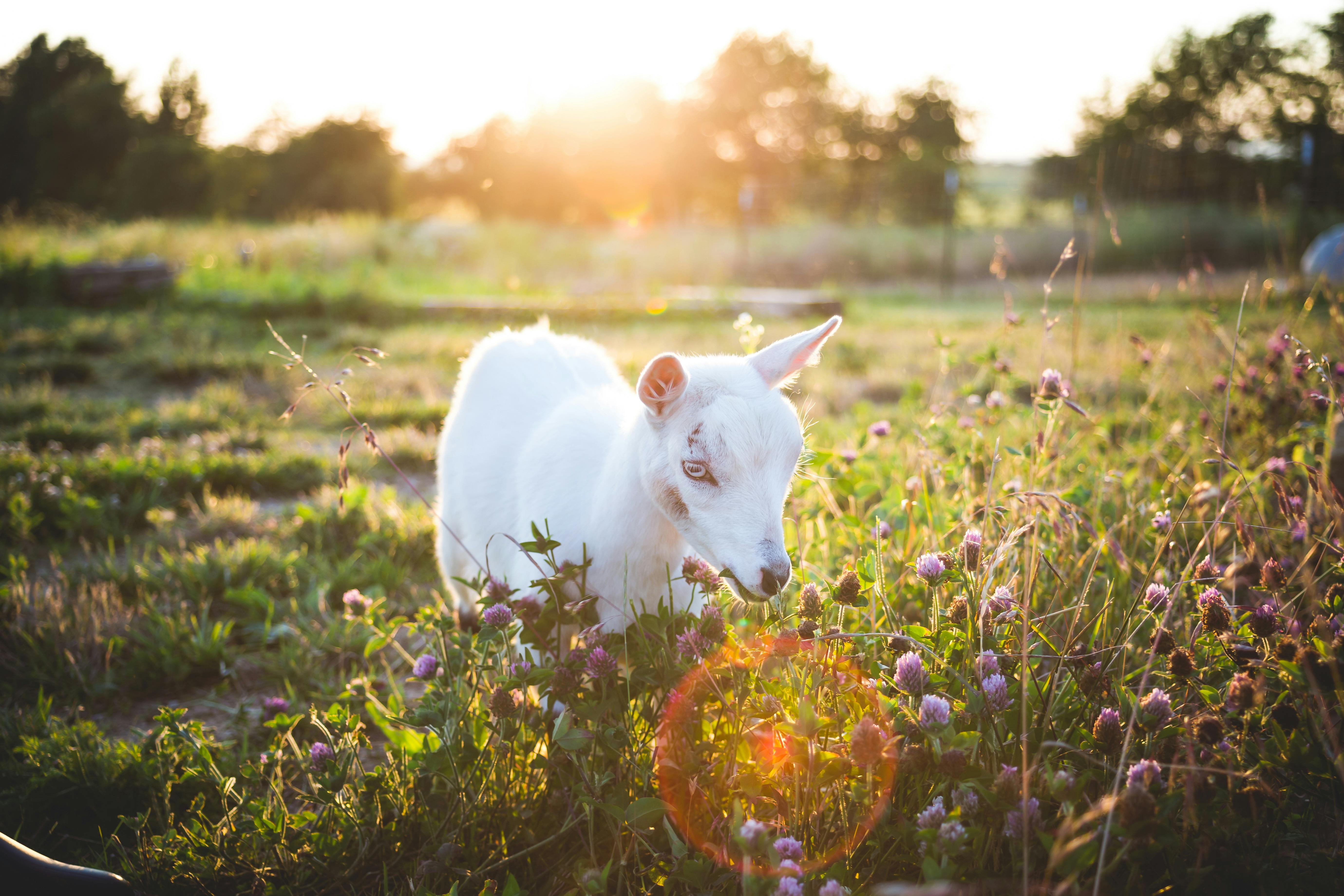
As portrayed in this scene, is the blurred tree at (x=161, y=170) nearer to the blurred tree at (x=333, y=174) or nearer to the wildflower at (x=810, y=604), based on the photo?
the blurred tree at (x=333, y=174)

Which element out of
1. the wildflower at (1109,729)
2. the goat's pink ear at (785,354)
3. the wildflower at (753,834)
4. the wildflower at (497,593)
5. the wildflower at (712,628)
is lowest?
the wildflower at (753,834)

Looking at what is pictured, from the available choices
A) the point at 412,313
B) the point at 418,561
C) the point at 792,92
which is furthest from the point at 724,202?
the point at 418,561

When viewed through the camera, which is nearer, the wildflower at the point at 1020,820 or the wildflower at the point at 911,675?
the wildflower at the point at 1020,820

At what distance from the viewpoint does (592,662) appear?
5.40 feet

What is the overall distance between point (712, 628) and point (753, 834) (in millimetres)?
475

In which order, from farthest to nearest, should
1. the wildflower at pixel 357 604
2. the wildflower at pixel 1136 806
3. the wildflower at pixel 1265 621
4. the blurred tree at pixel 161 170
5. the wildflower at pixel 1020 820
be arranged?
the blurred tree at pixel 161 170 → the wildflower at pixel 357 604 → the wildflower at pixel 1265 621 → the wildflower at pixel 1020 820 → the wildflower at pixel 1136 806

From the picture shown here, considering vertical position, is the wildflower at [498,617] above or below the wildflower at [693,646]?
above

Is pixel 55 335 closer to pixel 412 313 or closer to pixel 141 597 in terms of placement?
pixel 412 313

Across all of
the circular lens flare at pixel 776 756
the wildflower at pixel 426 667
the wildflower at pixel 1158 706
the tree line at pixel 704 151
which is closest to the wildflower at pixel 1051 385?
the wildflower at pixel 1158 706

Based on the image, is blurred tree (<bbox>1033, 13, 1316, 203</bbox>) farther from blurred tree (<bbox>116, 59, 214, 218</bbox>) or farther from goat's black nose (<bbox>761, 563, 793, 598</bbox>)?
blurred tree (<bbox>116, 59, 214, 218</bbox>)

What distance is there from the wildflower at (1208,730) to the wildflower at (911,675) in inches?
19.1

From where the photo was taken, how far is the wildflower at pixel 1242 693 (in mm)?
1328

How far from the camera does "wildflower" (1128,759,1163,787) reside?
1.24 meters

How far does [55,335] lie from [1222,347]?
10743 millimetres
